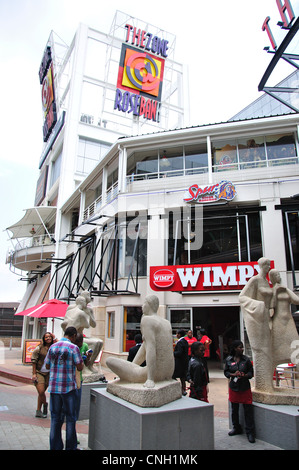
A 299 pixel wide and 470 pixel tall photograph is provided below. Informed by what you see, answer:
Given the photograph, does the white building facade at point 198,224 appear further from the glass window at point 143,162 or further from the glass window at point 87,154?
the glass window at point 87,154

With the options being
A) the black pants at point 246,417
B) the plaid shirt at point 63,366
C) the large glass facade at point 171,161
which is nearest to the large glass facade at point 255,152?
the large glass facade at point 171,161

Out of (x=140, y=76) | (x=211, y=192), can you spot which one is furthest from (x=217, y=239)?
(x=140, y=76)

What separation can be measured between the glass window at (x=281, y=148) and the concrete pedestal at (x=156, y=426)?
14235 millimetres

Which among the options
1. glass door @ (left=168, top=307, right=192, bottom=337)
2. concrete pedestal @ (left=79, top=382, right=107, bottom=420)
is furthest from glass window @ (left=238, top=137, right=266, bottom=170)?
concrete pedestal @ (left=79, top=382, right=107, bottom=420)

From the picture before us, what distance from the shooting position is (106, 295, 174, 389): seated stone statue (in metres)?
4.46

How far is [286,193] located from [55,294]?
16.5m

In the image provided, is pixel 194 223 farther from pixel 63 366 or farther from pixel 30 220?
pixel 30 220

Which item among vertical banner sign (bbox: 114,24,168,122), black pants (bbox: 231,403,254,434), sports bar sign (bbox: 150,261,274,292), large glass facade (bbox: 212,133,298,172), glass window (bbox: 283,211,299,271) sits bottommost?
black pants (bbox: 231,403,254,434)

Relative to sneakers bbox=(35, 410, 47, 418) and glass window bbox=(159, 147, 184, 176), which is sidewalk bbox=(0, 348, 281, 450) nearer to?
sneakers bbox=(35, 410, 47, 418)

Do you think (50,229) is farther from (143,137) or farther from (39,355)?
(39,355)

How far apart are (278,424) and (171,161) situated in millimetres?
14932

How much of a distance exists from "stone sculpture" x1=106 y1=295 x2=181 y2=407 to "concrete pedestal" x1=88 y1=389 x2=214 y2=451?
0.13 metres

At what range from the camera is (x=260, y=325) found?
5562mm
